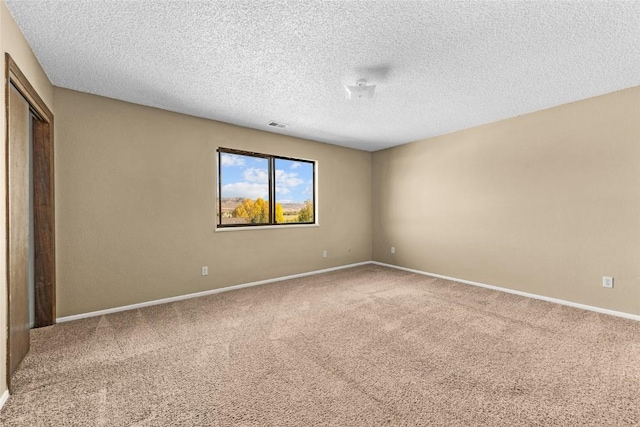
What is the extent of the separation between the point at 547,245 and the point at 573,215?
1.49 feet

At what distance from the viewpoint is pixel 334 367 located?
208 cm

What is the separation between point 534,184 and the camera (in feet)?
12.1

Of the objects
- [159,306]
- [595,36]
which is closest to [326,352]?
[159,306]

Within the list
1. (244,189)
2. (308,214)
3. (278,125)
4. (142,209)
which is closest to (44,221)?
(142,209)

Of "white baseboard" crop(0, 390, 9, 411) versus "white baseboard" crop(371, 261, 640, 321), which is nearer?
"white baseboard" crop(0, 390, 9, 411)

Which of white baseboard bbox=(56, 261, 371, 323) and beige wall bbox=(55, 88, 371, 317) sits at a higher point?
beige wall bbox=(55, 88, 371, 317)

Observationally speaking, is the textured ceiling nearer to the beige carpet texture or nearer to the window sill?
the window sill

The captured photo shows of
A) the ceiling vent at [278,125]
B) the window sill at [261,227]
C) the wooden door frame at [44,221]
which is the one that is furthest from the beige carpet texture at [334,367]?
the ceiling vent at [278,125]

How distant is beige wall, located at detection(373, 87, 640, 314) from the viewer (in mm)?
3051

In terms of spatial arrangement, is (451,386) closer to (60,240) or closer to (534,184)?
(534,184)

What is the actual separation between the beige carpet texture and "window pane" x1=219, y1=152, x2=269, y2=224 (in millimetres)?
1445

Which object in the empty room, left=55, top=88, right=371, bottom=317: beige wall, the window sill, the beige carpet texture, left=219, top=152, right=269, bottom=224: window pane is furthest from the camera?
left=219, top=152, right=269, bottom=224: window pane

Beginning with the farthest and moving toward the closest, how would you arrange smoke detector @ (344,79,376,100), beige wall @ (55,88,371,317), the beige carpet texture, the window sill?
the window sill
beige wall @ (55,88,371,317)
smoke detector @ (344,79,376,100)
the beige carpet texture

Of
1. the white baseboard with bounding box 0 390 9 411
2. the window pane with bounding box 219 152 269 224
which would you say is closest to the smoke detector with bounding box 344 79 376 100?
the window pane with bounding box 219 152 269 224
